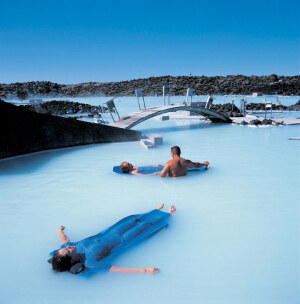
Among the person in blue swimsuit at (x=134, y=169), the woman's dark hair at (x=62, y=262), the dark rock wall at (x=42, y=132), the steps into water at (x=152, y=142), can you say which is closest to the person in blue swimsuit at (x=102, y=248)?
the woman's dark hair at (x=62, y=262)

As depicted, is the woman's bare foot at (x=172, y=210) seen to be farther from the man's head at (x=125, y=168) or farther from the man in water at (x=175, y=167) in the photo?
the man's head at (x=125, y=168)

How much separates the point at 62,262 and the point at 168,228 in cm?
146

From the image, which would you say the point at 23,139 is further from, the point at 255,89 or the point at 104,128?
the point at 255,89

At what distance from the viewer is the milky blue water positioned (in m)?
2.79

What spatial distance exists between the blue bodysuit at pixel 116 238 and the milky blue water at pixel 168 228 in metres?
0.12

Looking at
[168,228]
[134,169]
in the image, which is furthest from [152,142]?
[168,228]

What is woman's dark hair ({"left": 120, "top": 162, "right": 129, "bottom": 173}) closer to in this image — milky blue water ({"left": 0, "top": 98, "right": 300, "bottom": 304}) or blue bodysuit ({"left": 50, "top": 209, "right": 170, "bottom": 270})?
milky blue water ({"left": 0, "top": 98, "right": 300, "bottom": 304})

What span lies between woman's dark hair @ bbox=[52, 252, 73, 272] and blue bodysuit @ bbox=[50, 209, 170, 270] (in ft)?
0.42

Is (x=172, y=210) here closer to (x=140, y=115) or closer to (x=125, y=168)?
(x=125, y=168)

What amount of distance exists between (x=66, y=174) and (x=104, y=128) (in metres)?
3.64

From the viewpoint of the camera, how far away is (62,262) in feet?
9.36

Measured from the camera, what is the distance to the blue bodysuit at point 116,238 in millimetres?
2921

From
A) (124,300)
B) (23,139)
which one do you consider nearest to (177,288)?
(124,300)

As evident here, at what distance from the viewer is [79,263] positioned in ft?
9.41
